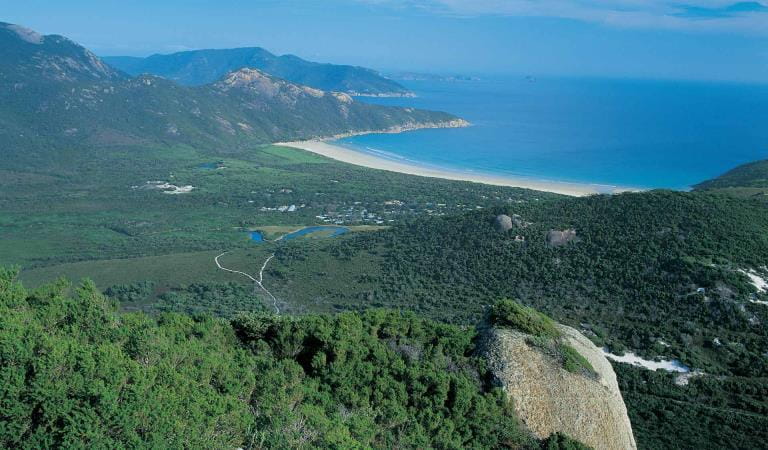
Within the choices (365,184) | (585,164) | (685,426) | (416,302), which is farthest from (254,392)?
(585,164)

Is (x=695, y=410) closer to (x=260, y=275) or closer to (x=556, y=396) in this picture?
(x=556, y=396)

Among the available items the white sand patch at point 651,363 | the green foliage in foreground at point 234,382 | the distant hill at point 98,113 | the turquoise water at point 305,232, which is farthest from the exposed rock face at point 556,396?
the distant hill at point 98,113

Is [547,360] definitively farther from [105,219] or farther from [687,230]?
[105,219]

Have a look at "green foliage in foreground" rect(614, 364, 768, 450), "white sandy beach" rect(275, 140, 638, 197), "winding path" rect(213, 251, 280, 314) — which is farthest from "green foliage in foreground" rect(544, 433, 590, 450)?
"white sandy beach" rect(275, 140, 638, 197)

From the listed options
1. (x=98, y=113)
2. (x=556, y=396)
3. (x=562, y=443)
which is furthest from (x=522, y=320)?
(x=98, y=113)

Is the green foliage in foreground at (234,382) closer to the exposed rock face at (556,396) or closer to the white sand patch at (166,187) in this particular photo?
the exposed rock face at (556,396)

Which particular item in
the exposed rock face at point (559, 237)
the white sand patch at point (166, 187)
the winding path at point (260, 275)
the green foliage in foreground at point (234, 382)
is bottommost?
Result: the white sand patch at point (166, 187)

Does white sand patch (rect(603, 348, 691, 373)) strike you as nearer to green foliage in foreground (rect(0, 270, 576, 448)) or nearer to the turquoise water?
green foliage in foreground (rect(0, 270, 576, 448))
